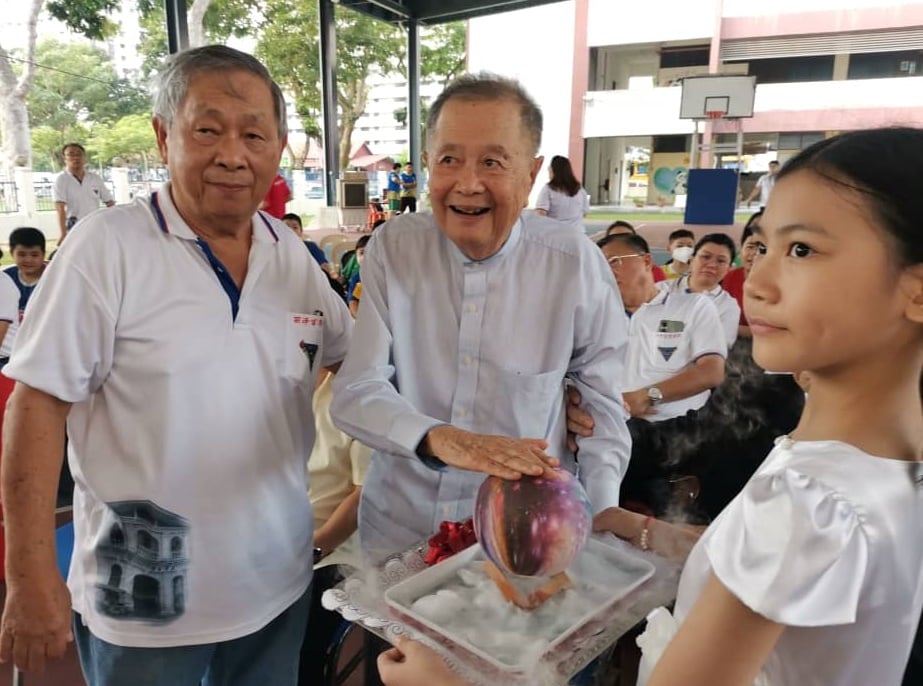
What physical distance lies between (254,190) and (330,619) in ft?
4.31

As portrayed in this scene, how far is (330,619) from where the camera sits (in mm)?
2035

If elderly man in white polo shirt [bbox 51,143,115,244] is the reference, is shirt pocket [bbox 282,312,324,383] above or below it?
below

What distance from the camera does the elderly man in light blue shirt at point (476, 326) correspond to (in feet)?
4.52

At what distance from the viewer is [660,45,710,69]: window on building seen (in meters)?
21.4

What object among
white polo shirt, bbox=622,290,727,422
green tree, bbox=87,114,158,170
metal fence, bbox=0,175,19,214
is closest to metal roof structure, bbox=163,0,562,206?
green tree, bbox=87,114,158,170

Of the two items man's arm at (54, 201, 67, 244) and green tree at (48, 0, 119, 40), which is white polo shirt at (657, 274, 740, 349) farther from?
green tree at (48, 0, 119, 40)

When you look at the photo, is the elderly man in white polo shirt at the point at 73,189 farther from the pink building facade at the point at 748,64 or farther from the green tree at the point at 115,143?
the pink building facade at the point at 748,64

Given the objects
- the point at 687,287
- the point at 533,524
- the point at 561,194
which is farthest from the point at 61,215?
the point at 533,524

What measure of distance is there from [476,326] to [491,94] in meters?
0.48

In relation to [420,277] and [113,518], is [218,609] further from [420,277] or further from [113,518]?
[420,277]

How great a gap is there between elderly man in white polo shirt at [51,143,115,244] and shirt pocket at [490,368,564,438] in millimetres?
7463

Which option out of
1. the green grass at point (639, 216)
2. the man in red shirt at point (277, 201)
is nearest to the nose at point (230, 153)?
the man in red shirt at point (277, 201)

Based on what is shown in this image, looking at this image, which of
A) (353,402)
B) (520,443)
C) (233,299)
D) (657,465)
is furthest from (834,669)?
(657,465)

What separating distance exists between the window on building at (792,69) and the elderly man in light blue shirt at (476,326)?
22300 millimetres
